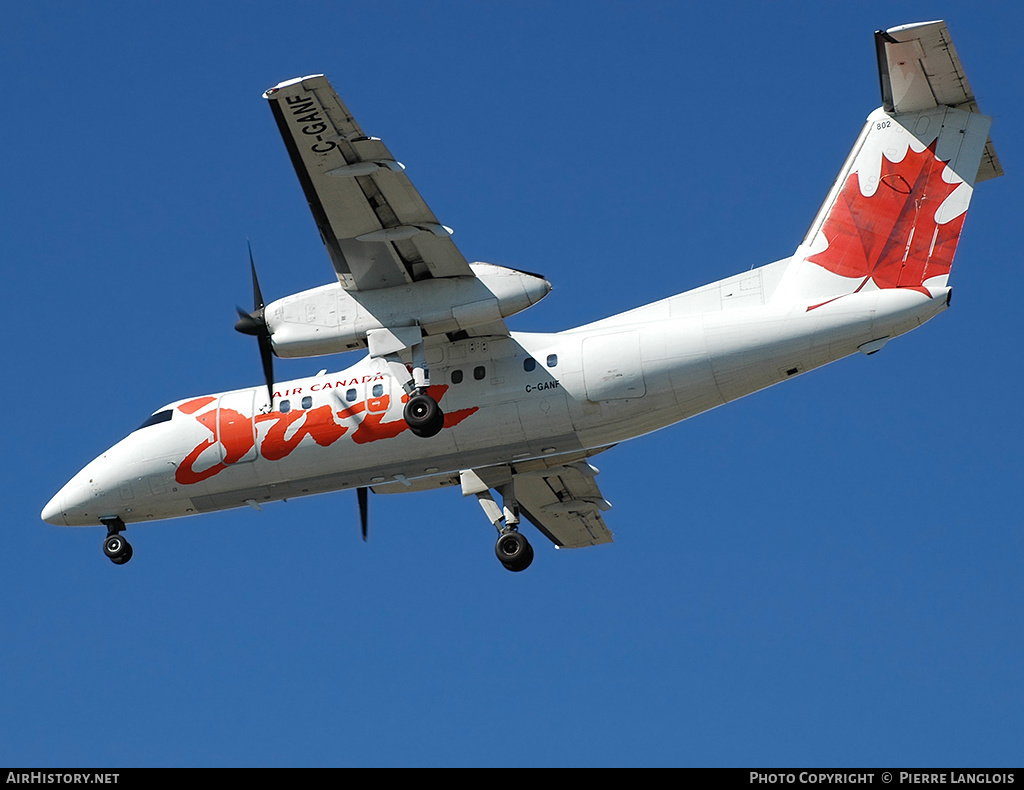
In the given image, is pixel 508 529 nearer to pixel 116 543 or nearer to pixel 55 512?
pixel 116 543

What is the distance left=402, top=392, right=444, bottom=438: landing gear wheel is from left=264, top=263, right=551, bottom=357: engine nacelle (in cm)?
110

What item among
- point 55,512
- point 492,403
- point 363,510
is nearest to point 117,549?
point 55,512

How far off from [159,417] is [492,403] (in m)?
6.56

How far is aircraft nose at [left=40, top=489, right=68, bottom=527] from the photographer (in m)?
23.5

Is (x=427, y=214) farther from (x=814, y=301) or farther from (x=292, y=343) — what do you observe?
(x=814, y=301)

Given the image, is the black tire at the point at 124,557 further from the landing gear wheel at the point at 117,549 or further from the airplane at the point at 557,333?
the airplane at the point at 557,333

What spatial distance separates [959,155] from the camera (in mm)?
19828

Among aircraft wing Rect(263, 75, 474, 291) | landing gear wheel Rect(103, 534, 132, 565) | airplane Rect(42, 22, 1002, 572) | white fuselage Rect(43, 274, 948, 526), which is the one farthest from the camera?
landing gear wheel Rect(103, 534, 132, 565)

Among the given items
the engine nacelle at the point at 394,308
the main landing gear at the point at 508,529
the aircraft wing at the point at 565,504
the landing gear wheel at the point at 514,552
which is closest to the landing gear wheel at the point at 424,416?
the engine nacelle at the point at 394,308

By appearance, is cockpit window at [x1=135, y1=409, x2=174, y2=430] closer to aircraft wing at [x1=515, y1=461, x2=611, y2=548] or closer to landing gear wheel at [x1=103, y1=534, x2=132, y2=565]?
landing gear wheel at [x1=103, y1=534, x2=132, y2=565]
